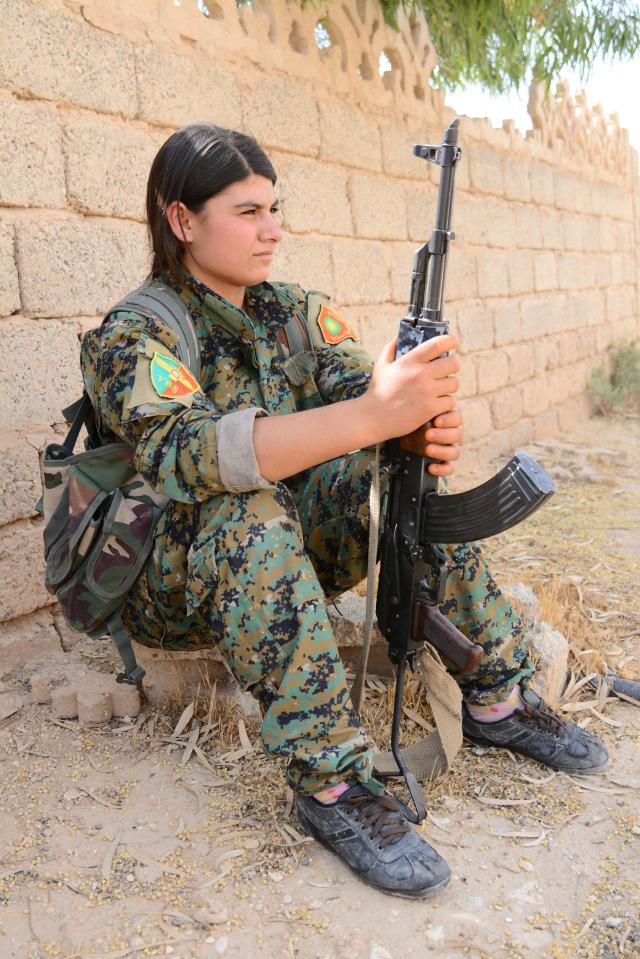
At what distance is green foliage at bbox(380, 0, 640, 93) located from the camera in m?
5.14

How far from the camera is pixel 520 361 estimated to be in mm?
6191

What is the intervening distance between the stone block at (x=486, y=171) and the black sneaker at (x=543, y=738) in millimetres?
4085

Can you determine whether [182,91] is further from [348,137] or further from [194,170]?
[194,170]

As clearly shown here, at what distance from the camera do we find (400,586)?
A: 206 cm

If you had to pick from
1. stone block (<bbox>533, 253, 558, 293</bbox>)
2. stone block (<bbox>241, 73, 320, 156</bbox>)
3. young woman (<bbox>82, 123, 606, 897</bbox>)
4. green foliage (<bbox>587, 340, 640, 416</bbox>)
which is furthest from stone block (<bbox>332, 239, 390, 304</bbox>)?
green foliage (<bbox>587, 340, 640, 416</bbox>)

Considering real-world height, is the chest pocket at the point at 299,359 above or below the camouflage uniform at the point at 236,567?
above

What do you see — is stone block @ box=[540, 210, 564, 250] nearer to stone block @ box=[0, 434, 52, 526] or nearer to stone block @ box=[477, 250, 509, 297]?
stone block @ box=[477, 250, 509, 297]

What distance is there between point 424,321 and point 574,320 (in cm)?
573

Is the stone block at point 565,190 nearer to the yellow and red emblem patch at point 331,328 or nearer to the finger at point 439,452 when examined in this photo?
the yellow and red emblem patch at point 331,328

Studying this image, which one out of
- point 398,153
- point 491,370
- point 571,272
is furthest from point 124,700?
point 571,272

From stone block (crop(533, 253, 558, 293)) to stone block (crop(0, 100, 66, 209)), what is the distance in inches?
175

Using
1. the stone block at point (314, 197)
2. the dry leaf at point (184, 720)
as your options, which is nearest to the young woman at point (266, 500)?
the dry leaf at point (184, 720)

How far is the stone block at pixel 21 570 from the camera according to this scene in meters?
2.69

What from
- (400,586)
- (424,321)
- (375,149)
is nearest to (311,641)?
(400,586)
